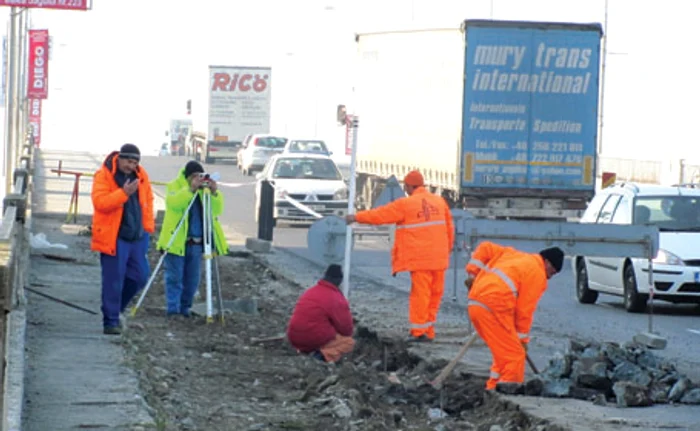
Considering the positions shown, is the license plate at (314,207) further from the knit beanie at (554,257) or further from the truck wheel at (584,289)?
the knit beanie at (554,257)

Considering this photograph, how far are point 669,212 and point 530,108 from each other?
852cm

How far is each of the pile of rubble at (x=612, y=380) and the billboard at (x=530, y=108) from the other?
49.9 ft

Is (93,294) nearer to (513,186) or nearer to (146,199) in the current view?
(146,199)

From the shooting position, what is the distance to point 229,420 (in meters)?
10.2

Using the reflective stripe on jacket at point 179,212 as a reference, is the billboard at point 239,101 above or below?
above

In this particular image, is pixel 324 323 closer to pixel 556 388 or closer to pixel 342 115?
pixel 556 388

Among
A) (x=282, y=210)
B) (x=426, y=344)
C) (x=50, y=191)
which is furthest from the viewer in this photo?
(x=50, y=191)

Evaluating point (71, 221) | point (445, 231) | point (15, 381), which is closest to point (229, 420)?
point (15, 381)

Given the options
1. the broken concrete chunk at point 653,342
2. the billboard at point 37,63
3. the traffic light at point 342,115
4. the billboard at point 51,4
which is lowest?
the broken concrete chunk at point 653,342

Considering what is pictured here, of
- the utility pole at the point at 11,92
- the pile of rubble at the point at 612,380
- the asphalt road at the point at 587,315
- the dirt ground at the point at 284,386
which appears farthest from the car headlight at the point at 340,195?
the pile of rubble at the point at 612,380

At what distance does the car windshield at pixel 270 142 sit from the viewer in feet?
191

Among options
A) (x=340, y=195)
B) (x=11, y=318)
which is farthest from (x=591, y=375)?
(x=340, y=195)

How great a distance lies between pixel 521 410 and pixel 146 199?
4.39 m

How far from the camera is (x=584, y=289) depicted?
19734 mm
